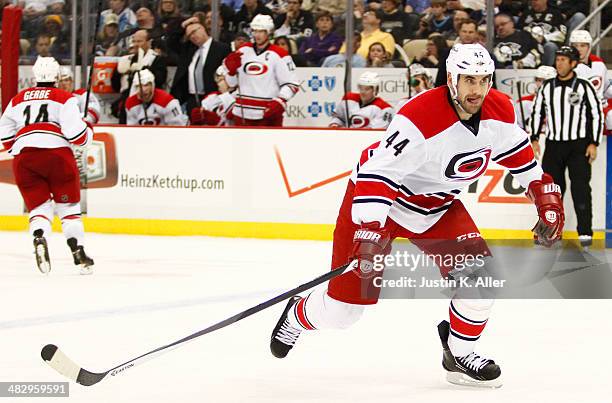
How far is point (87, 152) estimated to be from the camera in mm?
10031

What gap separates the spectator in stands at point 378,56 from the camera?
33.2ft

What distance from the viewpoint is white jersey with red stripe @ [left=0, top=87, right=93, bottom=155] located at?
7.52 metres

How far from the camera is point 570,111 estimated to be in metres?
8.97

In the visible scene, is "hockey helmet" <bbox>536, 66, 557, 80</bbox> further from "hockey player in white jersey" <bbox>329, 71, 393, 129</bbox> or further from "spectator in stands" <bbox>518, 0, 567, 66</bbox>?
"hockey player in white jersey" <bbox>329, 71, 393, 129</bbox>

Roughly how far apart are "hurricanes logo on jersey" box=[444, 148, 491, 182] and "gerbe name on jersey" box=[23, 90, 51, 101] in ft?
12.5

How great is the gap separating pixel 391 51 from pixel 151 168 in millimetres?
2080

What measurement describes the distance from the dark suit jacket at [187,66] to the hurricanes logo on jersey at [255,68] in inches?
14.3

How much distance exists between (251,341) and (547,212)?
1484 mm

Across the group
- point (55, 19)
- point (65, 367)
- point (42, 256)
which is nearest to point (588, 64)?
point (42, 256)

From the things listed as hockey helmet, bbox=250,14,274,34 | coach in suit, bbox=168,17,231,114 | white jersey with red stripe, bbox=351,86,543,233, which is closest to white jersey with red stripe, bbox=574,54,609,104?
hockey helmet, bbox=250,14,274,34

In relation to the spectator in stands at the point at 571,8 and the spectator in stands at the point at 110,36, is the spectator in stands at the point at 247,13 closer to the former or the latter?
the spectator in stands at the point at 110,36

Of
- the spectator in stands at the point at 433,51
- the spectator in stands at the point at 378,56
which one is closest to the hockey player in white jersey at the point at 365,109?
the spectator in stands at the point at 378,56

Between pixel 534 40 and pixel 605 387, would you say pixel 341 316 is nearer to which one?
pixel 605 387

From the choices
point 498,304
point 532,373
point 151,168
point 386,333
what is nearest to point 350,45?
point 151,168
